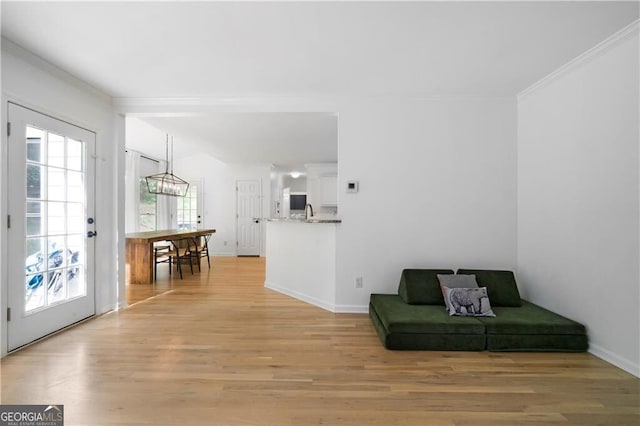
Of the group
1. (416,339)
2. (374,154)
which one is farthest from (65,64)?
(416,339)

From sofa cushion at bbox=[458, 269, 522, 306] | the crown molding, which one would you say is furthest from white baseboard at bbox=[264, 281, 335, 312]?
the crown molding

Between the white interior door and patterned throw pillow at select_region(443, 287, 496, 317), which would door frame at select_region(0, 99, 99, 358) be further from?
the white interior door

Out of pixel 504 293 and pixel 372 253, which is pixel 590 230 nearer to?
pixel 504 293

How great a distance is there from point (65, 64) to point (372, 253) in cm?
359

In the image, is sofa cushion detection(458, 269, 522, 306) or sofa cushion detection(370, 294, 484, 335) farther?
sofa cushion detection(458, 269, 522, 306)

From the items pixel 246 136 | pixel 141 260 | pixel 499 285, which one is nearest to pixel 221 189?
pixel 246 136

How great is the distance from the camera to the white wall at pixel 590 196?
7.39 ft

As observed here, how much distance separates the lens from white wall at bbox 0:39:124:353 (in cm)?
242

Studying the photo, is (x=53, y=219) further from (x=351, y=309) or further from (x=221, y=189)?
(x=221, y=189)

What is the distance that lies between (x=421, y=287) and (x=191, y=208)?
714 centimetres

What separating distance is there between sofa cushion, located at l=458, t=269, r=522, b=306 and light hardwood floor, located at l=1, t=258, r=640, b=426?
629 mm

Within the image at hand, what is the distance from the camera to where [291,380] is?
2.10 meters

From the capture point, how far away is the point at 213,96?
11.5 ft

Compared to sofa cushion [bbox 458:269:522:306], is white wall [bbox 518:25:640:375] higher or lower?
higher
